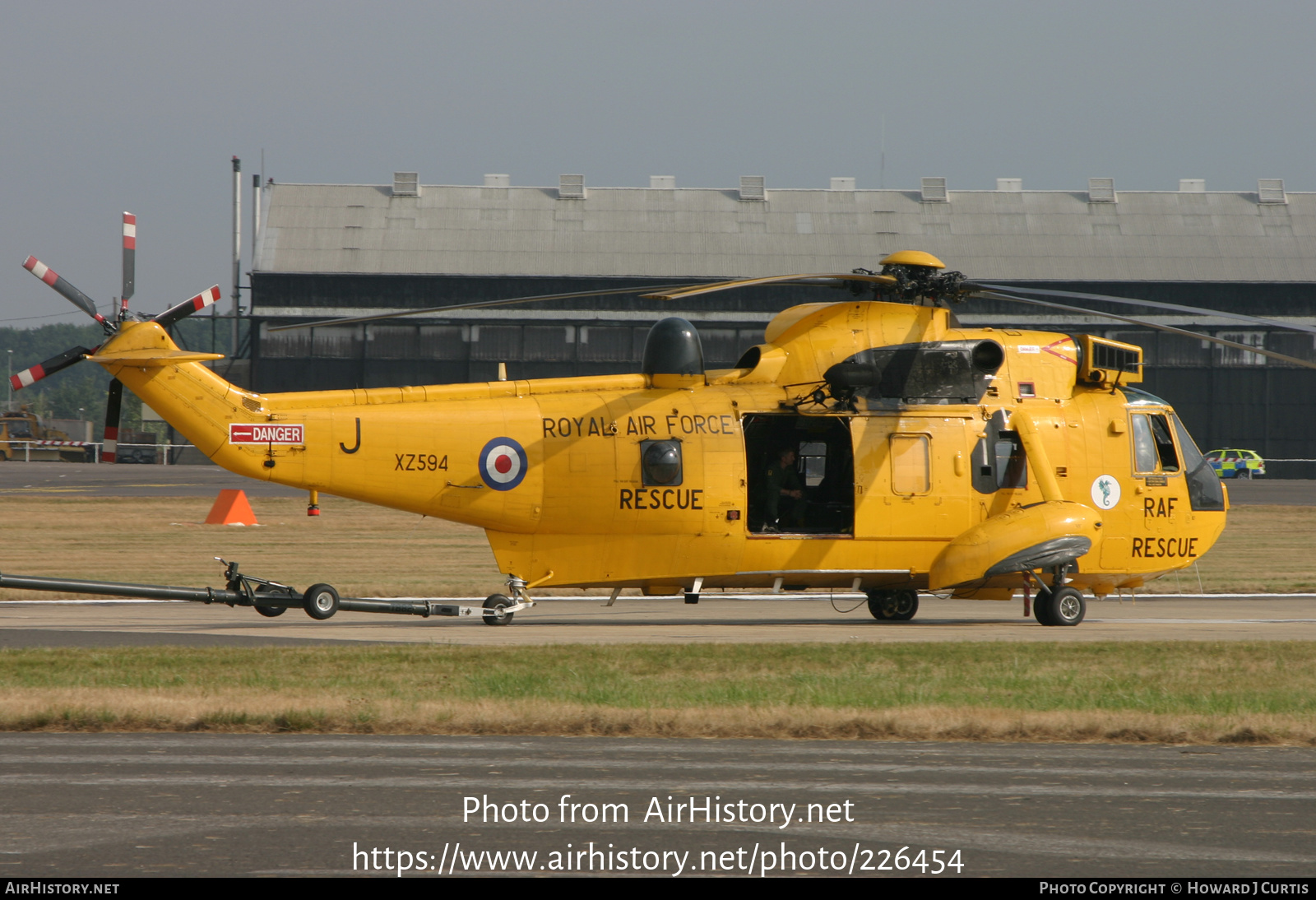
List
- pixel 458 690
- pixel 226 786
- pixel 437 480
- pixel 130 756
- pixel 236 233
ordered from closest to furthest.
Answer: pixel 226 786
pixel 130 756
pixel 458 690
pixel 437 480
pixel 236 233

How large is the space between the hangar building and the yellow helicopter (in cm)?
4729

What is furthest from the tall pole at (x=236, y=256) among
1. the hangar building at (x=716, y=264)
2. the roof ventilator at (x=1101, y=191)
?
the roof ventilator at (x=1101, y=191)

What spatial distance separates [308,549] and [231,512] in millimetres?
6817

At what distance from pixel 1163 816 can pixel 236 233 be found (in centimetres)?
7105

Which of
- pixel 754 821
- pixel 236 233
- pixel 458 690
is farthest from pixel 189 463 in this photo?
pixel 754 821

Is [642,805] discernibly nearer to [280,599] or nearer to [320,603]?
[320,603]

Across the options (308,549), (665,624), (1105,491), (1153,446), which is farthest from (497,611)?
(308,549)

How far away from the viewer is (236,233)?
71.6 meters

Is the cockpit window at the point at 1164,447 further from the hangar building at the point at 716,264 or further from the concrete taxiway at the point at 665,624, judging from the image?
the hangar building at the point at 716,264

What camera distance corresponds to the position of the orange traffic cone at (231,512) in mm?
33156

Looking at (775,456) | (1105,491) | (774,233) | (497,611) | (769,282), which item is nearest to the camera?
(769,282)

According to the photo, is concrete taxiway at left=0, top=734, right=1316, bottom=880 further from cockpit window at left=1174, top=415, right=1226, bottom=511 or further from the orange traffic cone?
the orange traffic cone

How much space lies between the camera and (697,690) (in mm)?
11242
